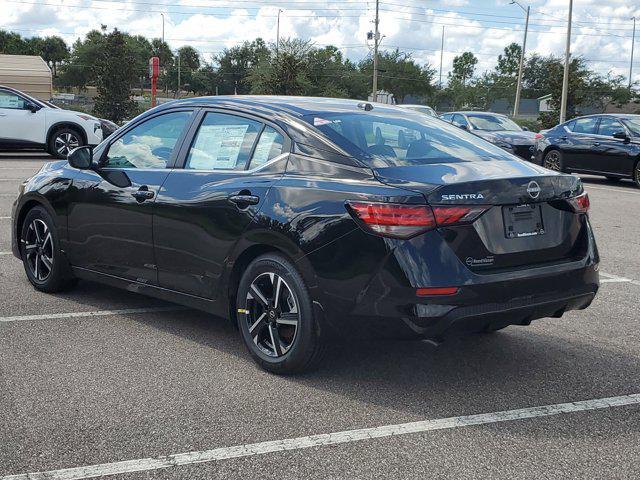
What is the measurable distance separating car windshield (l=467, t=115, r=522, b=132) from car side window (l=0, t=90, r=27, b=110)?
11090 mm

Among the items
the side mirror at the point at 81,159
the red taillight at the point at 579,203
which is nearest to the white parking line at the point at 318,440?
the red taillight at the point at 579,203

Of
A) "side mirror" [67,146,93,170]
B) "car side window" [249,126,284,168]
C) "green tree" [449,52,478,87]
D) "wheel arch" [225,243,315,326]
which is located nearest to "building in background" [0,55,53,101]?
"side mirror" [67,146,93,170]

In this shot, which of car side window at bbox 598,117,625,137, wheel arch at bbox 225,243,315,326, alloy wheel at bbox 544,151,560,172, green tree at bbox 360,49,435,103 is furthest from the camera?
green tree at bbox 360,49,435,103

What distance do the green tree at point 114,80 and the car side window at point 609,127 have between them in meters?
30.1

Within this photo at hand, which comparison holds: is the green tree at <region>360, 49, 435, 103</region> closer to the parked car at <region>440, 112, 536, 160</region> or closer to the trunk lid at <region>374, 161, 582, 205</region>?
the parked car at <region>440, 112, 536, 160</region>

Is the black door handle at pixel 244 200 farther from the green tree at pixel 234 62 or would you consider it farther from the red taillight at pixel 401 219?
the green tree at pixel 234 62

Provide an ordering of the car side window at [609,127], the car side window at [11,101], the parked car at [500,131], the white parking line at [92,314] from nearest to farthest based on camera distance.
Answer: the white parking line at [92,314]
the car side window at [609,127]
the car side window at [11,101]
the parked car at [500,131]

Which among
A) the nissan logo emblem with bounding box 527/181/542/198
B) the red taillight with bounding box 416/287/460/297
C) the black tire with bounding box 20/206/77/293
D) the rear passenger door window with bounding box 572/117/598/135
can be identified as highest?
the nissan logo emblem with bounding box 527/181/542/198

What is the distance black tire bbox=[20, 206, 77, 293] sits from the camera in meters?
6.37

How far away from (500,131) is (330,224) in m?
18.5

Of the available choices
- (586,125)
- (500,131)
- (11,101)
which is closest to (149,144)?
(586,125)

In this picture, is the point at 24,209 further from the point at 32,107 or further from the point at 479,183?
the point at 32,107

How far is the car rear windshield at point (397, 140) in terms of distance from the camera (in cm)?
466

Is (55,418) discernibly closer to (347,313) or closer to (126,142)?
(347,313)
